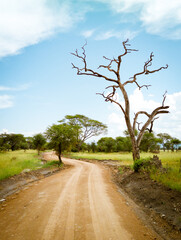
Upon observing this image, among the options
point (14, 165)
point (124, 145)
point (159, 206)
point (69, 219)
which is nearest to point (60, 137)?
point (14, 165)

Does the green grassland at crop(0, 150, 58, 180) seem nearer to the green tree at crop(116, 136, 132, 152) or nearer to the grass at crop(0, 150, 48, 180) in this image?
the grass at crop(0, 150, 48, 180)

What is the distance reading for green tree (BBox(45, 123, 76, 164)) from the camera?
19109mm

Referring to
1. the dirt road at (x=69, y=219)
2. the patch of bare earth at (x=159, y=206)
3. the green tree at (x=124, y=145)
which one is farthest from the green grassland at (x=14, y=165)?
the green tree at (x=124, y=145)

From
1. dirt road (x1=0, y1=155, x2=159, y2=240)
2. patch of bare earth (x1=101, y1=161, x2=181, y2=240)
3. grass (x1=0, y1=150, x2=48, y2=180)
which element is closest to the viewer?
dirt road (x1=0, y1=155, x2=159, y2=240)

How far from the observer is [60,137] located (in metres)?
19.1

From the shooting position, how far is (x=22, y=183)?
955 cm

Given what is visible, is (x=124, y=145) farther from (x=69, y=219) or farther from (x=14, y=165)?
(x=69, y=219)

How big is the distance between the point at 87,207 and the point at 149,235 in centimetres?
233

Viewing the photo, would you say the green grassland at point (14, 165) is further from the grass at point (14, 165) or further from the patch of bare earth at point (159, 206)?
the patch of bare earth at point (159, 206)

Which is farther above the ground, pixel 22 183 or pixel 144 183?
pixel 144 183

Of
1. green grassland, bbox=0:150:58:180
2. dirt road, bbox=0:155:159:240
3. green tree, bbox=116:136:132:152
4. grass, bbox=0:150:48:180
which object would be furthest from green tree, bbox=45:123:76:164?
green tree, bbox=116:136:132:152

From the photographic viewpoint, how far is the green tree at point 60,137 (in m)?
19.1

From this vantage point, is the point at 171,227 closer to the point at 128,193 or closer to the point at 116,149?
the point at 128,193

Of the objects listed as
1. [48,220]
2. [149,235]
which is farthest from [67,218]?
[149,235]
